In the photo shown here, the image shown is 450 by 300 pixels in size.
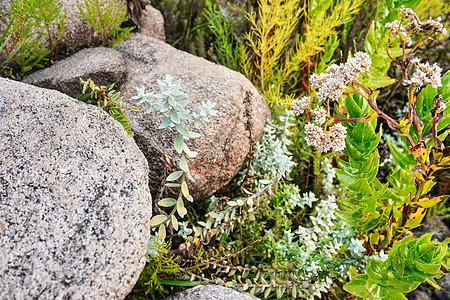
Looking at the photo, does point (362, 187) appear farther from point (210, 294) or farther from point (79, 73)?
point (79, 73)

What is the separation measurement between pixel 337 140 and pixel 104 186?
0.97m

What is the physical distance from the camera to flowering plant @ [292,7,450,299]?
4.56 ft

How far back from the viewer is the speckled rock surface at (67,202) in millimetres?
1148

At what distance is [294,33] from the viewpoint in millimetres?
3035

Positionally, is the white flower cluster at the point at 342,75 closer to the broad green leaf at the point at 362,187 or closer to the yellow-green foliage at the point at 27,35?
the broad green leaf at the point at 362,187

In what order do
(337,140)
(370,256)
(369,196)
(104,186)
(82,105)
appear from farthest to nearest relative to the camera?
(370,256) → (369,196) → (82,105) → (337,140) → (104,186)

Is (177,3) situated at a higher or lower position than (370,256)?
higher

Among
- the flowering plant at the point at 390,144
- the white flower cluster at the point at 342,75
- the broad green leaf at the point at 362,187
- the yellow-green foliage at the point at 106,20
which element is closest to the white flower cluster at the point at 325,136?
the flowering plant at the point at 390,144

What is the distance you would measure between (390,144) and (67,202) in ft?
4.51

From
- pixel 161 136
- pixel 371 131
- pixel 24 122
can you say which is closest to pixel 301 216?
pixel 371 131

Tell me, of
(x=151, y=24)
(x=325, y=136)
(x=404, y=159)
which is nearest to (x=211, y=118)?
(x=325, y=136)

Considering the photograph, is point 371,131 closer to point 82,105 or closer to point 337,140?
point 337,140

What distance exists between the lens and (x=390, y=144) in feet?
5.09

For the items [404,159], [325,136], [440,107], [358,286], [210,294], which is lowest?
[210,294]
